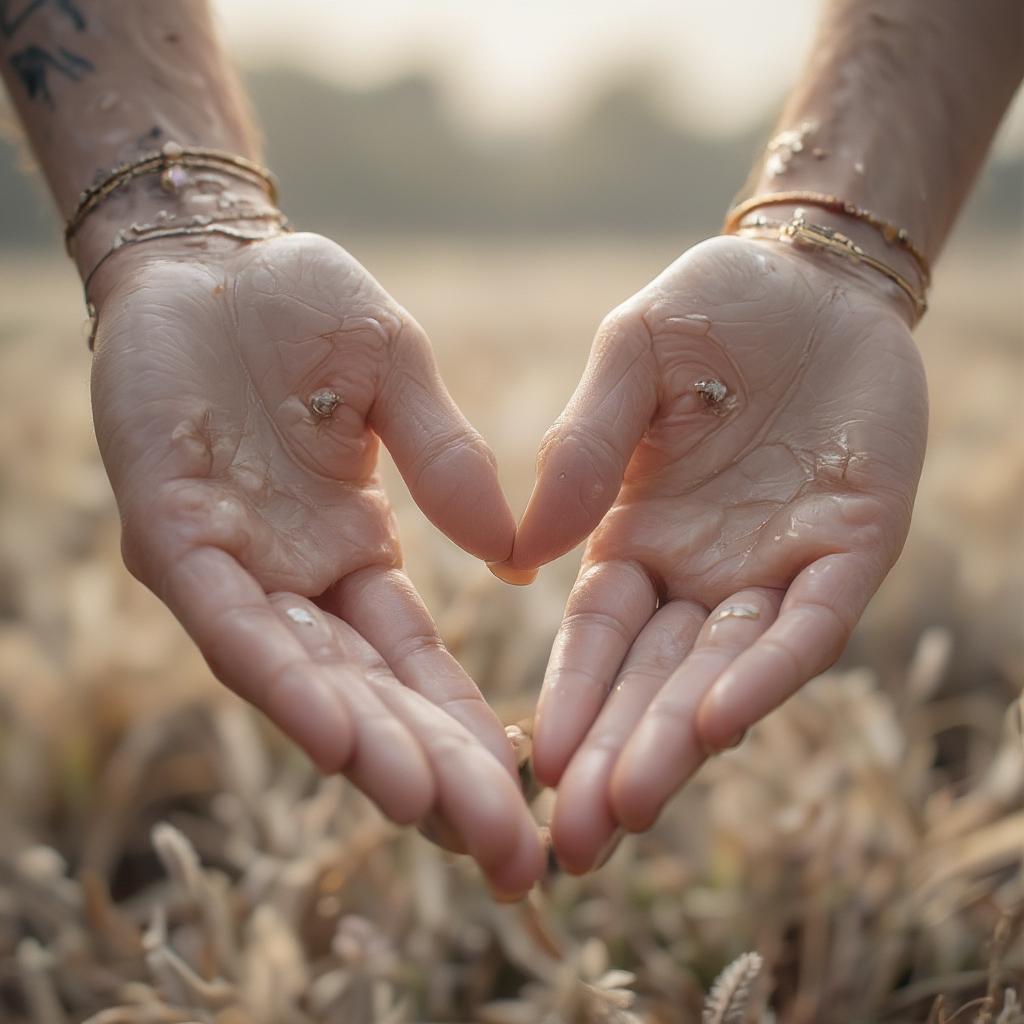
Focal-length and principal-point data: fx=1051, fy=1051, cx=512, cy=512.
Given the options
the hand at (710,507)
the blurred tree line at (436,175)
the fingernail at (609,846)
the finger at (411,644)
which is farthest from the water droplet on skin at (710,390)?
the blurred tree line at (436,175)

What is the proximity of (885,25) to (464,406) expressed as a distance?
7.59ft

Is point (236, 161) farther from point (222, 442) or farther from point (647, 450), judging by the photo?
point (647, 450)

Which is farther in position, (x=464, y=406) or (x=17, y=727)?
(x=464, y=406)

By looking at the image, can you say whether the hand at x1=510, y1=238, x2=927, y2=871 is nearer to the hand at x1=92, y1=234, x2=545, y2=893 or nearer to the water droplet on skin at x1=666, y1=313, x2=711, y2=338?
the water droplet on skin at x1=666, y1=313, x2=711, y2=338

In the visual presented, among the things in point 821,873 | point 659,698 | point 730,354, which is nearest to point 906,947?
point 821,873

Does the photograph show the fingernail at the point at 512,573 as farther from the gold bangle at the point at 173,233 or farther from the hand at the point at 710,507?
the gold bangle at the point at 173,233

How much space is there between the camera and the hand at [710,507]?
1341mm

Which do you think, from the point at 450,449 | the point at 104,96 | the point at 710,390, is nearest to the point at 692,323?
the point at 710,390

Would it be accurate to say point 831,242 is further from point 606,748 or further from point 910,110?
point 606,748

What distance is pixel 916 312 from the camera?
2.03 meters

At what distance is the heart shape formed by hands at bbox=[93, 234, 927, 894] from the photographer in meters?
1.30

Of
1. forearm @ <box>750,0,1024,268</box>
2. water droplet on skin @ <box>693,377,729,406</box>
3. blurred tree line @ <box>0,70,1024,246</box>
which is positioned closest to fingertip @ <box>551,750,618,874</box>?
water droplet on skin @ <box>693,377,729,406</box>

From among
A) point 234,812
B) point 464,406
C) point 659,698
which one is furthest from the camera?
point 464,406

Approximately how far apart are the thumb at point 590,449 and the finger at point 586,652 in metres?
0.09
